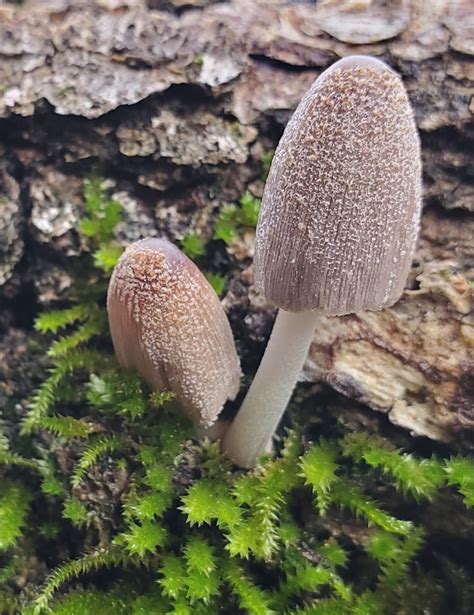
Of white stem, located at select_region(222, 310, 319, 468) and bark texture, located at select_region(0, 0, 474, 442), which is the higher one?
bark texture, located at select_region(0, 0, 474, 442)

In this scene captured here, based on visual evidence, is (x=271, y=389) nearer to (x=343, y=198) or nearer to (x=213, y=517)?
(x=213, y=517)

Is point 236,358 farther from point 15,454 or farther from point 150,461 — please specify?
point 15,454

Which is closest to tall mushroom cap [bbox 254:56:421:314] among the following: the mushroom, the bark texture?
the mushroom

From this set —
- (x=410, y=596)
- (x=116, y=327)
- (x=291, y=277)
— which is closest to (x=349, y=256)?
(x=291, y=277)

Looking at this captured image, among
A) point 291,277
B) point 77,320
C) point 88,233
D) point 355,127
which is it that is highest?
point 355,127

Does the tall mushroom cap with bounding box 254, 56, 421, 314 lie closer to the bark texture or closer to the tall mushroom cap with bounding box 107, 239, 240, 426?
the tall mushroom cap with bounding box 107, 239, 240, 426

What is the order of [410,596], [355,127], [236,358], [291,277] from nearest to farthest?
[355,127] < [291,277] < [410,596] < [236,358]
